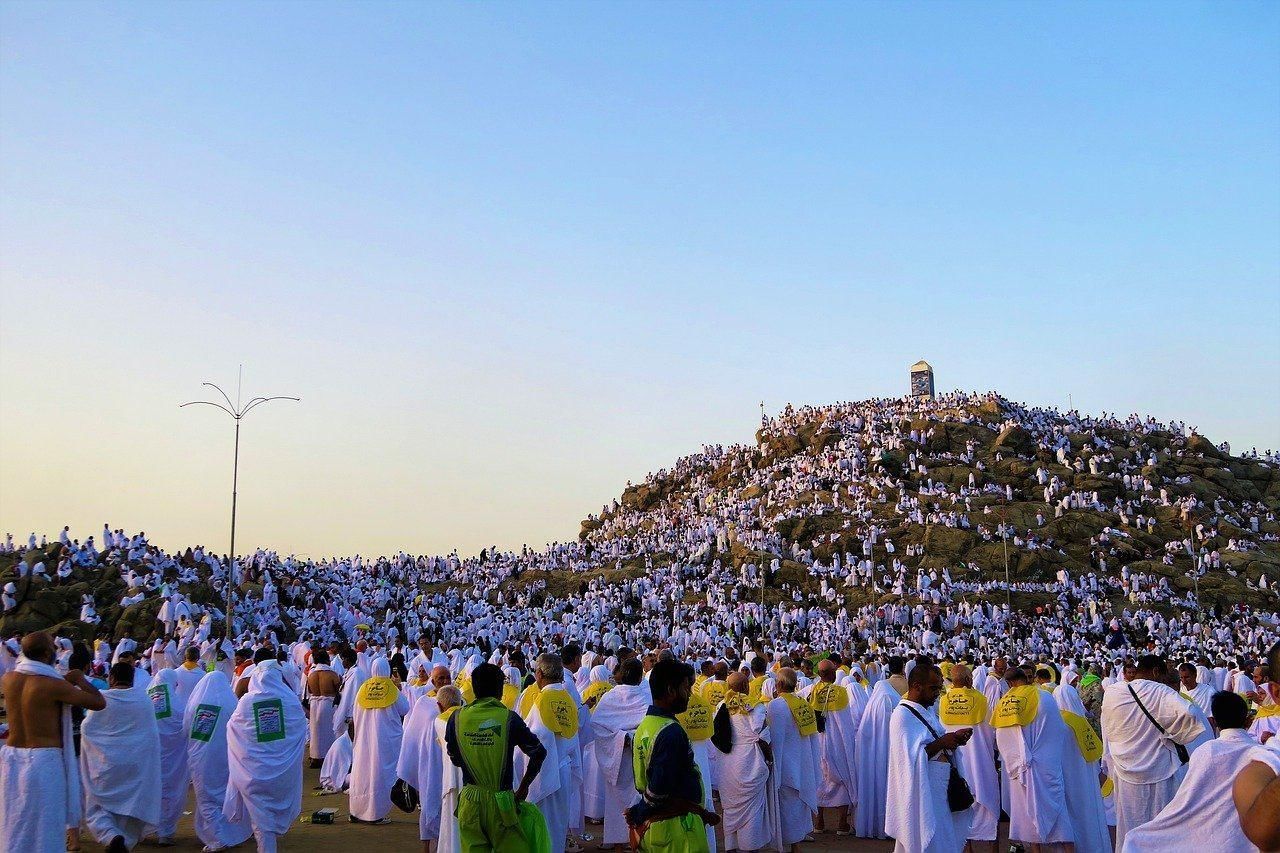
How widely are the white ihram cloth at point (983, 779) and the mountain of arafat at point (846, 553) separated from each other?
85.9 feet

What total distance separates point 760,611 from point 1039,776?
39.4 m

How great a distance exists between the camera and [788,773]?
1188cm

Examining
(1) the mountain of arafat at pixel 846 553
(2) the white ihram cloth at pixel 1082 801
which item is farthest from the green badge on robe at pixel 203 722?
(1) the mountain of arafat at pixel 846 553

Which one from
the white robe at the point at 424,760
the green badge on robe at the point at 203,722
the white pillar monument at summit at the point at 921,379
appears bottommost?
the white robe at the point at 424,760

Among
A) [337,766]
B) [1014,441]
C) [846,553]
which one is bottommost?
[337,766]

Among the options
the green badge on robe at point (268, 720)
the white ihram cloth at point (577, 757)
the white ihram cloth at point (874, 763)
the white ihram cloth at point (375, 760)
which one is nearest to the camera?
the green badge on robe at point (268, 720)

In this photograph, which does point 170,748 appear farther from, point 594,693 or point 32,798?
point 594,693

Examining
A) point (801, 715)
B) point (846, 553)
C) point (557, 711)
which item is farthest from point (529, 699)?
point (846, 553)

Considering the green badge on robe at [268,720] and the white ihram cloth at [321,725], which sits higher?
the green badge on robe at [268,720]

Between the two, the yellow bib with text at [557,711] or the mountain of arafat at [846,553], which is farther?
the mountain of arafat at [846,553]

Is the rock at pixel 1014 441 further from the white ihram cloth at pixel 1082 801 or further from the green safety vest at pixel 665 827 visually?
the green safety vest at pixel 665 827

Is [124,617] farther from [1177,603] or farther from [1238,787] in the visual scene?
[1177,603]

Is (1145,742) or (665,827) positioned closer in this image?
(665,827)

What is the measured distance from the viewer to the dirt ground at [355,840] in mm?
11906
